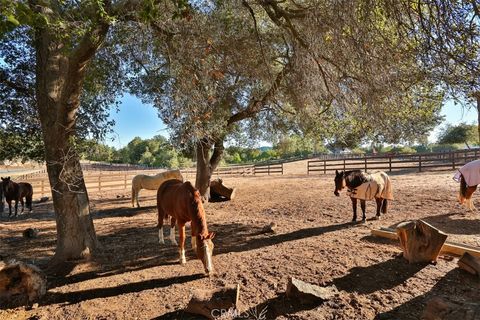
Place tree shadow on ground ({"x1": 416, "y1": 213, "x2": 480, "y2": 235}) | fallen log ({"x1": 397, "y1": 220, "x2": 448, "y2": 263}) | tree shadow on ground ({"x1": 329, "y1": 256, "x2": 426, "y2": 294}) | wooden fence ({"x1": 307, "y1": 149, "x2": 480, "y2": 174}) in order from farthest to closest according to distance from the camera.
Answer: wooden fence ({"x1": 307, "y1": 149, "x2": 480, "y2": 174})
tree shadow on ground ({"x1": 416, "y1": 213, "x2": 480, "y2": 235})
fallen log ({"x1": 397, "y1": 220, "x2": 448, "y2": 263})
tree shadow on ground ({"x1": 329, "y1": 256, "x2": 426, "y2": 294})

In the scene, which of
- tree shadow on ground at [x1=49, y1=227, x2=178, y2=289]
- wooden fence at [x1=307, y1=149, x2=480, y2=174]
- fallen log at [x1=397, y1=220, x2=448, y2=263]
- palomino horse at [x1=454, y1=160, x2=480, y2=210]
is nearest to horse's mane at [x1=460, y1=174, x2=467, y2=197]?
palomino horse at [x1=454, y1=160, x2=480, y2=210]

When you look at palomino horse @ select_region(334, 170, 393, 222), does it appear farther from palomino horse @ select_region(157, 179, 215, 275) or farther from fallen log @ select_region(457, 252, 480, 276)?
palomino horse @ select_region(157, 179, 215, 275)

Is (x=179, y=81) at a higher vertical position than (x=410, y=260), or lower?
higher

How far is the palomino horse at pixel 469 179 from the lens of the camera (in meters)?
7.88

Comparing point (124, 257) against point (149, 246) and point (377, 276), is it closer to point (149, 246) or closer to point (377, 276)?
point (149, 246)

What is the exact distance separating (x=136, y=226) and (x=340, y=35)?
778 centimetres

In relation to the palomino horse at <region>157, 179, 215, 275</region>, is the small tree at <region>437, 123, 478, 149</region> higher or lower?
higher

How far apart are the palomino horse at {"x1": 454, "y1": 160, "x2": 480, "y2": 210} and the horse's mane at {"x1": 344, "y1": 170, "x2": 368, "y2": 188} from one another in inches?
106

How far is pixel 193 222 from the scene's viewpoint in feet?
17.0

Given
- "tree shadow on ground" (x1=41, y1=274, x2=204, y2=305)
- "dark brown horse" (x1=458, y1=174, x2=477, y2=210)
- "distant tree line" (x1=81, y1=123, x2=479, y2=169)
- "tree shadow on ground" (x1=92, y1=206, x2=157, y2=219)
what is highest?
"distant tree line" (x1=81, y1=123, x2=479, y2=169)

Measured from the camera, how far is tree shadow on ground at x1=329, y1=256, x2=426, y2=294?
169 inches

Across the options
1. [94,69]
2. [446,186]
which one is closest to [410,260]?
[94,69]

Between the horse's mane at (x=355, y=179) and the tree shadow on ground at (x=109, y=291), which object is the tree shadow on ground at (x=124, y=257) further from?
the horse's mane at (x=355, y=179)

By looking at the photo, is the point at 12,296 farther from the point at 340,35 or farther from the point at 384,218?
the point at 384,218
